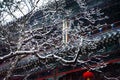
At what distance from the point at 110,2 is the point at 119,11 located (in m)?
0.72

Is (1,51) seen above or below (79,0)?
below

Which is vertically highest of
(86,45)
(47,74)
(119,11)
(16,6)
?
(16,6)

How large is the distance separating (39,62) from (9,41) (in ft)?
5.51

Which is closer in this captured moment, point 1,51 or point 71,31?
point 71,31

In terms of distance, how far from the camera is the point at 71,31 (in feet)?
44.2

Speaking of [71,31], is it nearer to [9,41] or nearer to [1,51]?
[9,41]

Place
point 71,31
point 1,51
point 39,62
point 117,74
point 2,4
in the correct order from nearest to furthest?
point 117,74, point 2,4, point 39,62, point 71,31, point 1,51

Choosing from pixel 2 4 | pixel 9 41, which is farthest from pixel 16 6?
pixel 9 41

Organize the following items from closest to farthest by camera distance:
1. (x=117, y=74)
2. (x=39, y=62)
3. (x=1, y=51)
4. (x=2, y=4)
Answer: (x=117, y=74)
(x=2, y=4)
(x=39, y=62)
(x=1, y=51)

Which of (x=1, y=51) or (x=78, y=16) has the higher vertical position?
(x=78, y=16)

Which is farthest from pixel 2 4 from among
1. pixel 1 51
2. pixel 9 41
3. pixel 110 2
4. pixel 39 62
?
pixel 1 51

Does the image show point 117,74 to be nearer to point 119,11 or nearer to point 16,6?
point 119,11

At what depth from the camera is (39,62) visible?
41.2 ft

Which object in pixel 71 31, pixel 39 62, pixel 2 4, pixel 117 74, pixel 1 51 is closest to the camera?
pixel 117 74
